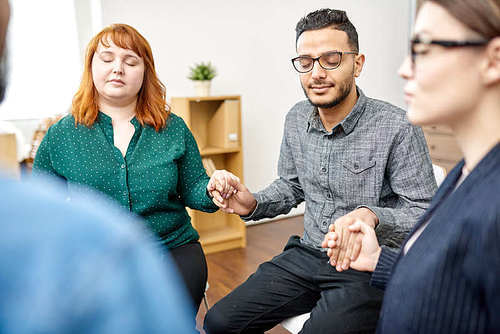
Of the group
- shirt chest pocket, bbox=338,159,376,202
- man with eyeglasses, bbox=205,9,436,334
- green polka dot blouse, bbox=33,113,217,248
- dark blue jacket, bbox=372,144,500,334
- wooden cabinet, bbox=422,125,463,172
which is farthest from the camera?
wooden cabinet, bbox=422,125,463,172

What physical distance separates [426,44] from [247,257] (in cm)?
289

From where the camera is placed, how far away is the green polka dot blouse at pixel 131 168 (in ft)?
5.76

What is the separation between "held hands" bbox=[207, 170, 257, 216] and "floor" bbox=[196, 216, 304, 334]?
3.55 ft

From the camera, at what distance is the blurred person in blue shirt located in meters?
0.32

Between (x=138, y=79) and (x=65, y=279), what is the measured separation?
64.0 inches

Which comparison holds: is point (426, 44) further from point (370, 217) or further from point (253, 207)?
point (253, 207)

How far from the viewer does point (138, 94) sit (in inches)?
76.4

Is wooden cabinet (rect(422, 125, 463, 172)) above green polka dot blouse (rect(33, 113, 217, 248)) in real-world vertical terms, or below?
below

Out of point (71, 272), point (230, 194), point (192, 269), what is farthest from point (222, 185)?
point (71, 272)

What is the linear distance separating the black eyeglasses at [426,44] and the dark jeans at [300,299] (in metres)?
0.82

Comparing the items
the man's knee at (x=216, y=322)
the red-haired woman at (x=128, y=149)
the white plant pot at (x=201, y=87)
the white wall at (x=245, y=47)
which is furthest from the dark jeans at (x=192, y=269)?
the white wall at (x=245, y=47)

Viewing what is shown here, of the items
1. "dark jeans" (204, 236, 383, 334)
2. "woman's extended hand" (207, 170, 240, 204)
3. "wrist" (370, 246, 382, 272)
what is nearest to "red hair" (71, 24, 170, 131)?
"woman's extended hand" (207, 170, 240, 204)

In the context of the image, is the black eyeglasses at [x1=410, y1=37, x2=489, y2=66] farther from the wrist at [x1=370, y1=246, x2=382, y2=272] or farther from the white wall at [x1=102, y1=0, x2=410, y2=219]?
the white wall at [x1=102, y1=0, x2=410, y2=219]

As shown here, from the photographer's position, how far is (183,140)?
1.91 m
